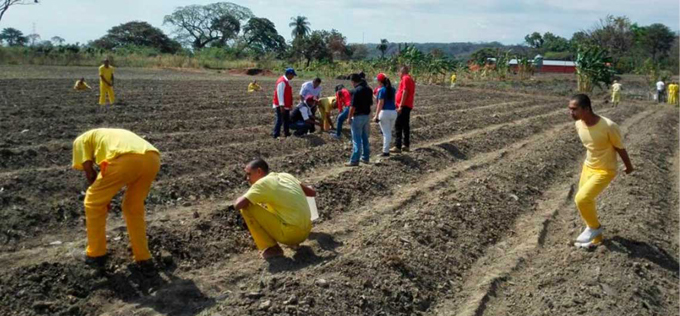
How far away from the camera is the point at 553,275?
18.3ft

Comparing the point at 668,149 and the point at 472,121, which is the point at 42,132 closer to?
the point at 472,121

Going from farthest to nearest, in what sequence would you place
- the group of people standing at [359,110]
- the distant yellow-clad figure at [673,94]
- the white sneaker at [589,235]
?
the distant yellow-clad figure at [673,94] → the group of people standing at [359,110] → the white sneaker at [589,235]

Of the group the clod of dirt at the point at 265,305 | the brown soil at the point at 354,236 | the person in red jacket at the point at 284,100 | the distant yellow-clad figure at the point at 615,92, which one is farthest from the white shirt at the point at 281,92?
the distant yellow-clad figure at the point at 615,92

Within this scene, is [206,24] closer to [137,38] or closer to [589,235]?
[137,38]

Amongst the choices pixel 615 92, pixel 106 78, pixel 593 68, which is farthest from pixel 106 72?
pixel 593 68

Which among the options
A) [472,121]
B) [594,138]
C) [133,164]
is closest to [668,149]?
[472,121]

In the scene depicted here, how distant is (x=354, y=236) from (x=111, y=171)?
8.79 ft

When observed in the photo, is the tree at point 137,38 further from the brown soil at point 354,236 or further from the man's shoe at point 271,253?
the man's shoe at point 271,253

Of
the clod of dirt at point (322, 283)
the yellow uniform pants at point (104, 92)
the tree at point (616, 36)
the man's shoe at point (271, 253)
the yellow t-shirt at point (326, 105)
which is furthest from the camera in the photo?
the tree at point (616, 36)

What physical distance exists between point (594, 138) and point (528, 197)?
9.51 feet

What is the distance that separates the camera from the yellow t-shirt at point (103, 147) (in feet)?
15.6

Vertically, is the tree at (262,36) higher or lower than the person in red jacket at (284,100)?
higher

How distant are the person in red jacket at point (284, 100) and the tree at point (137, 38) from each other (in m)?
65.4

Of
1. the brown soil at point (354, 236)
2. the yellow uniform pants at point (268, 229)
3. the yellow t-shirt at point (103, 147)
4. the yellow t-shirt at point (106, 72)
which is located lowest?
the brown soil at point (354, 236)
